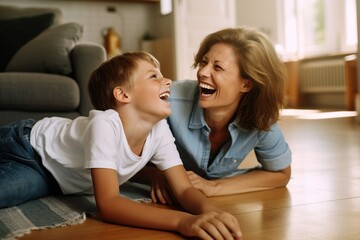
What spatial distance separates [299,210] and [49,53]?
1612mm

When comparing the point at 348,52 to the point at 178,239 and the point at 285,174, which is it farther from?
the point at 178,239

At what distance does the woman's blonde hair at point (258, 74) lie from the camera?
1328mm

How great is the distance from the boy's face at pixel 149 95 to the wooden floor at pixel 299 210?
30 centimetres

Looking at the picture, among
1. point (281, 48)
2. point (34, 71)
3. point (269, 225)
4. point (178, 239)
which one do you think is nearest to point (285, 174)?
point (269, 225)

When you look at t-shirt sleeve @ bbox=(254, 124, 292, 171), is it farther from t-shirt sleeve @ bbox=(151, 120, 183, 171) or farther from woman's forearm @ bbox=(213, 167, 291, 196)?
t-shirt sleeve @ bbox=(151, 120, 183, 171)

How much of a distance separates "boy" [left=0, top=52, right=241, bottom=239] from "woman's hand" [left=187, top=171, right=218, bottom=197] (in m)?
0.09

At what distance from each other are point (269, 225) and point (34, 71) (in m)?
1.71

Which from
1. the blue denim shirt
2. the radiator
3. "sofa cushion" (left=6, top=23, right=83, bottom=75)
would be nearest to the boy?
the blue denim shirt

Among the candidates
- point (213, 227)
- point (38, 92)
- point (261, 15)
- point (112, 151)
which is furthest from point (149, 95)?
point (261, 15)

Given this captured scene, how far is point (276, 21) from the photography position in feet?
23.2

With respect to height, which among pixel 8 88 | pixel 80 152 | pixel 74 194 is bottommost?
pixel 74 194

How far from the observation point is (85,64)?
7.57 feet

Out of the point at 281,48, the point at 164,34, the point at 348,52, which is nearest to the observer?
the point at 164,34

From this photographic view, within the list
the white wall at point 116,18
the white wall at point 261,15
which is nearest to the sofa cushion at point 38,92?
the white wall at point 116,18
